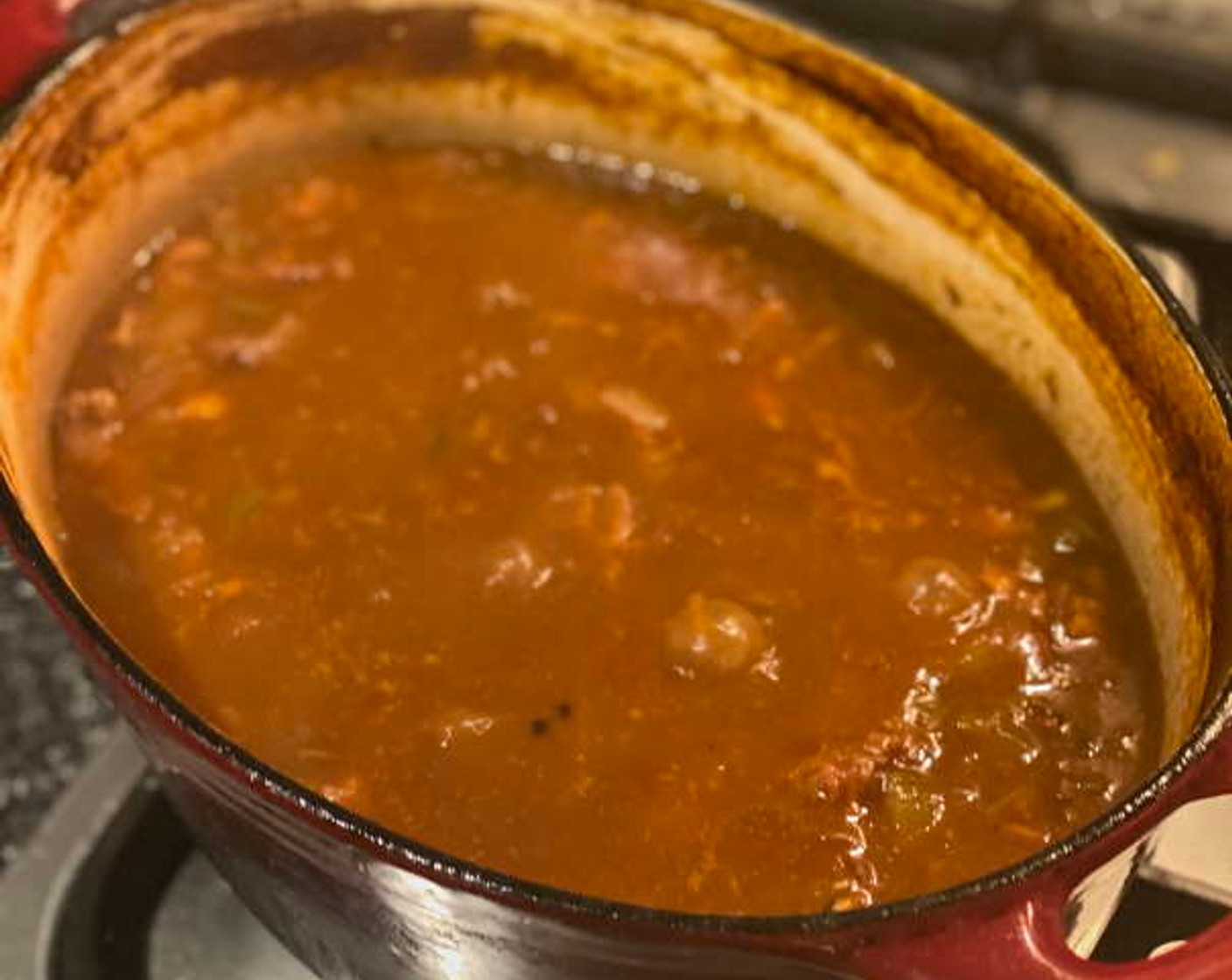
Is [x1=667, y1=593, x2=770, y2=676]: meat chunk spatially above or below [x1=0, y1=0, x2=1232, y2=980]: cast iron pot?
below

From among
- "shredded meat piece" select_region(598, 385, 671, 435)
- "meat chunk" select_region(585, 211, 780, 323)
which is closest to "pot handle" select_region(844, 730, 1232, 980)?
"shredded meat piece" select_region(598, 385, 671, 435)

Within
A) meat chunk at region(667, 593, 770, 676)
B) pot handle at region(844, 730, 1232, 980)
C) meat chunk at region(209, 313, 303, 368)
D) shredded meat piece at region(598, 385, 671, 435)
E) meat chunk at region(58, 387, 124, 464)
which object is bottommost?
meat chunk at region(667, 593, 770, 676)

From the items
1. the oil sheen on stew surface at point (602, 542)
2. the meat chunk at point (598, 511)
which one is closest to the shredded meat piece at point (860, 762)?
the oil sheen on stew surface at point (602, 542)

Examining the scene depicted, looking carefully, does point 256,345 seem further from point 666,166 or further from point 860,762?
point 860,762

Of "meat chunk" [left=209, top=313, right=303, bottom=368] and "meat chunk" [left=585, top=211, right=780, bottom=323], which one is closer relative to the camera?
"meat chunk" [left=209, top=313, right=303, bottom=368]

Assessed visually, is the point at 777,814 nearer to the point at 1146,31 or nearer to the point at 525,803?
the point at 525,803

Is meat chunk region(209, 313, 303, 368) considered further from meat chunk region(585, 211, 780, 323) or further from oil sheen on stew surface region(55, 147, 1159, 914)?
meat chunk region(585, 211, 780, 323)

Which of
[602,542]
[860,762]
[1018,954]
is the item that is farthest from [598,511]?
[1018,954]
